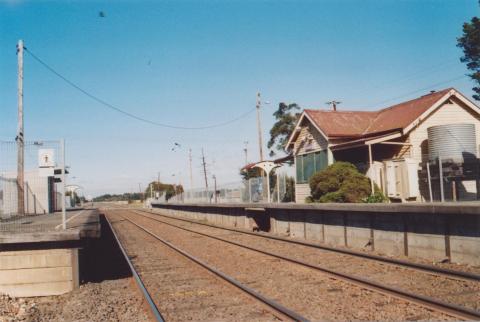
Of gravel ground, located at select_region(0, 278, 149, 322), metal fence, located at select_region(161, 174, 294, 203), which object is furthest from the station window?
gravel ground, located at select_region(0, 278, 149, 322)

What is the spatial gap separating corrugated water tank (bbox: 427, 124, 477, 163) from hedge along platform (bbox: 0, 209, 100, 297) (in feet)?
47.9

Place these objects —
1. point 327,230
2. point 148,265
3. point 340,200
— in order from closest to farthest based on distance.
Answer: point 148,265
point 327,230
point 340,200

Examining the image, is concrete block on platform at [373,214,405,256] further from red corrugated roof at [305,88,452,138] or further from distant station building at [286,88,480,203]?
red corrugated roof at [305,88,452,138]

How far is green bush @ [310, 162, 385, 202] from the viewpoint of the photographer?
63.3 feet

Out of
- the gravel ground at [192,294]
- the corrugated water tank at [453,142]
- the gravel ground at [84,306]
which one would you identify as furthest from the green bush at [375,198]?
the gravel ground at [84,306]

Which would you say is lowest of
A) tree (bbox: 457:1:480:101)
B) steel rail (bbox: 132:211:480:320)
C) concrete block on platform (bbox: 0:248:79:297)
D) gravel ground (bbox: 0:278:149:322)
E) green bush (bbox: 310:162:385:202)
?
gravel ground (bbox: 0:278:149:322)

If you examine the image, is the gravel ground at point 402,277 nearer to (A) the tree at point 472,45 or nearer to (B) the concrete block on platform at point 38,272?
(B) the concrete block on platform at point 38,272

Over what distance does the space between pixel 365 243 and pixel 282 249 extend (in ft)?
8.59

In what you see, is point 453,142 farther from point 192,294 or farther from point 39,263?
point 39,263

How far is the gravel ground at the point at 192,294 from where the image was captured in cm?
686

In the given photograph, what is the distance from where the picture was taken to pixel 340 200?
19375 millimetres

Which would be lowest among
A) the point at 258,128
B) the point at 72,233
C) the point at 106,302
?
the point at 106,302

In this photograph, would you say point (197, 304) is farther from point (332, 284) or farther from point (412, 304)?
point (412, 304)

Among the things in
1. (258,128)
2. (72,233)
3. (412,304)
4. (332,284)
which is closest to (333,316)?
(412,304)
